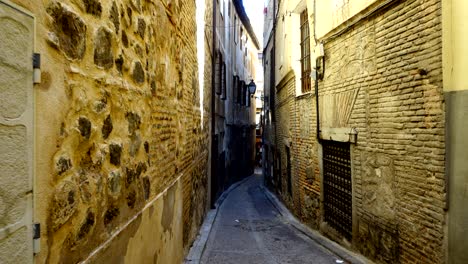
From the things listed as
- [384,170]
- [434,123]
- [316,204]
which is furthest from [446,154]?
[316,204]

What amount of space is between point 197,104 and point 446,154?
502 cm

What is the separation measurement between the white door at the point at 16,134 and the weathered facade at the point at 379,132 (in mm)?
4050

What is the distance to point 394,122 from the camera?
5.53 metres

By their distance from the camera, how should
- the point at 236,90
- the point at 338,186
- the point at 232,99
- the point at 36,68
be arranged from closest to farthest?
the point at 36,68 < the point at 338,186 < the point at 232,99 < the point at 236,90

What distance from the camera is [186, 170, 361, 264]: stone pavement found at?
688cm

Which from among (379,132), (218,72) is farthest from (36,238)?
(218,72)

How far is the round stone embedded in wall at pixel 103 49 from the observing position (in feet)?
7.91

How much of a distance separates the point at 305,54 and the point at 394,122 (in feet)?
16.9

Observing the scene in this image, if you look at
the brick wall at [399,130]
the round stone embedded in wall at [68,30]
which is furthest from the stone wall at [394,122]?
Result: the round stone embedded in wall at [68,30]

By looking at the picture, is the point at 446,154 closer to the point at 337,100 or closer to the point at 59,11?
the point at 337,100

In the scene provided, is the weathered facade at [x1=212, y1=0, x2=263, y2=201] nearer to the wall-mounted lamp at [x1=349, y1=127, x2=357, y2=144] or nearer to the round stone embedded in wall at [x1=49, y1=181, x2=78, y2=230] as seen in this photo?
the wall-mounted lamp at [x1=349, y1=127, x2=357, y2=144]

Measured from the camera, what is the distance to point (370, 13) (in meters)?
6.15

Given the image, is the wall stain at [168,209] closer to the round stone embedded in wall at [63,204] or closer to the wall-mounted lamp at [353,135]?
the round stone embedded in wall at [63,204]

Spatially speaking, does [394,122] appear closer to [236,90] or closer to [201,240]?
[201,240]
